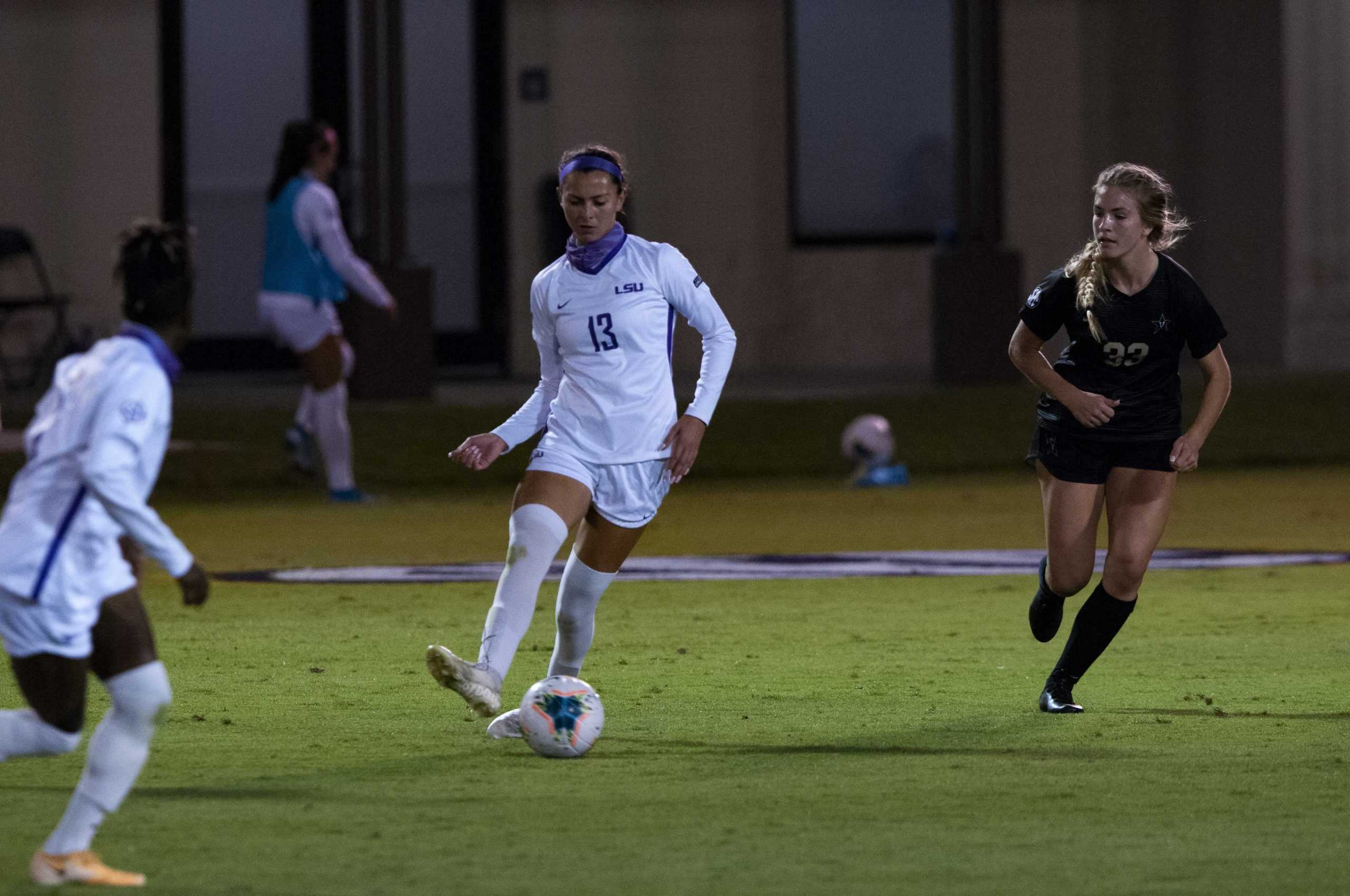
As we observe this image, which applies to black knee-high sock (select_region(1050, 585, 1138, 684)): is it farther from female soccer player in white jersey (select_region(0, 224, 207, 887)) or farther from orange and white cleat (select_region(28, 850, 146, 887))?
orange and white cleat (select_region(28, 850, 146, 887))

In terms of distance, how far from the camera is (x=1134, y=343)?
7.00 m

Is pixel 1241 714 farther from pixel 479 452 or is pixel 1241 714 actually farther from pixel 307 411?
pixel 307 411

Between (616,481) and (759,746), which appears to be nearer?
(759,746)

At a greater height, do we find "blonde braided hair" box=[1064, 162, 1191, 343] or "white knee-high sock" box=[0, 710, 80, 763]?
"blonde braided hair" box=[1064, 162, 1191, 343]

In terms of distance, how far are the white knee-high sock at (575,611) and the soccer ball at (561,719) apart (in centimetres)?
31

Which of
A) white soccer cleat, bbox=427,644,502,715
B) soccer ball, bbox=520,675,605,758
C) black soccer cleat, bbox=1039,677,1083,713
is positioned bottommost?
black soccer cleat, bbox=1039,677,1083,713

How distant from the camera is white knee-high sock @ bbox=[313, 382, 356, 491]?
1398 centimetres

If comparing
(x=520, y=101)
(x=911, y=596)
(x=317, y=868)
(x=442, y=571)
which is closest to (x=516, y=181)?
(x=520, y=101)

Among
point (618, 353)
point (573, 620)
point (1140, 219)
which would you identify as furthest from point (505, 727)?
point (1140, 219)

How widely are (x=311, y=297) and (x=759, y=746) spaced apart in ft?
26.0

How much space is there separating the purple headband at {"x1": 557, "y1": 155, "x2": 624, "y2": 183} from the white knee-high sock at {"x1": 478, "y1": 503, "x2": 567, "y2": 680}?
944mm

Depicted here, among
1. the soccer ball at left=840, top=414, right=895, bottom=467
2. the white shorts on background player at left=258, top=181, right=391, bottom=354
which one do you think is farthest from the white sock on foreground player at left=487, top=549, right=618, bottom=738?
the soccer ball at left=840, top=414, right=895, bottom=467

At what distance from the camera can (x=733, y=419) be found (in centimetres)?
1611

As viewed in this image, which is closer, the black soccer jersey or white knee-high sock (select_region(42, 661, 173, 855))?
white knee-high sock (select_region(42, 661, 173, 855))
